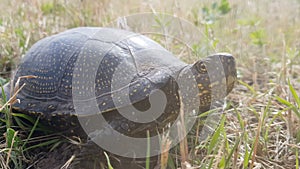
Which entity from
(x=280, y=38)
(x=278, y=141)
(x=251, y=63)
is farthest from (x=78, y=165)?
(x=280, y=38)

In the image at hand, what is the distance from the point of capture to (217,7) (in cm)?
326

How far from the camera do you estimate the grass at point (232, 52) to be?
1.68m

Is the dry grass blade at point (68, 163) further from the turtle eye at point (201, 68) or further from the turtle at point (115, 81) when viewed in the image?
the turtle eye at point (201, 68)

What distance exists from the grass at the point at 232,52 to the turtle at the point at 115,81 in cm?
15

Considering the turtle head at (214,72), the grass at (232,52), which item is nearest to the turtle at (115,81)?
the turtle head at (214,72)

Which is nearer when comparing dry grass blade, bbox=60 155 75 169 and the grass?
dry grass blade, bbox=60 155 75 169

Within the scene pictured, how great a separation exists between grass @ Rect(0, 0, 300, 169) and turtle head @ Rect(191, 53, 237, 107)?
13 cm

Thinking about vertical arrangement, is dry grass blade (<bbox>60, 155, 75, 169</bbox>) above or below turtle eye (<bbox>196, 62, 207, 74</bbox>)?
below

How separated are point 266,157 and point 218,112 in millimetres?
377

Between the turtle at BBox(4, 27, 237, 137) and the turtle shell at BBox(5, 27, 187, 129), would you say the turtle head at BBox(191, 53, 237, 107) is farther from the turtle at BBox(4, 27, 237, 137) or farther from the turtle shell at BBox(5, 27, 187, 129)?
the turtle shell at BBox(5, 27, 187, 129)

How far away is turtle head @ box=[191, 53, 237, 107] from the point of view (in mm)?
1589

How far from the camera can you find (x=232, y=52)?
9.48ft

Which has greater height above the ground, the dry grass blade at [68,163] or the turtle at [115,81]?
the turtle at [115,81]

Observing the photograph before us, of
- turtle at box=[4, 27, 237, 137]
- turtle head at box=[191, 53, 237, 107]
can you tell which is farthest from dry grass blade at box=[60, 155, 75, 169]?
turtle head at box=[191, 53, 237, 107]
